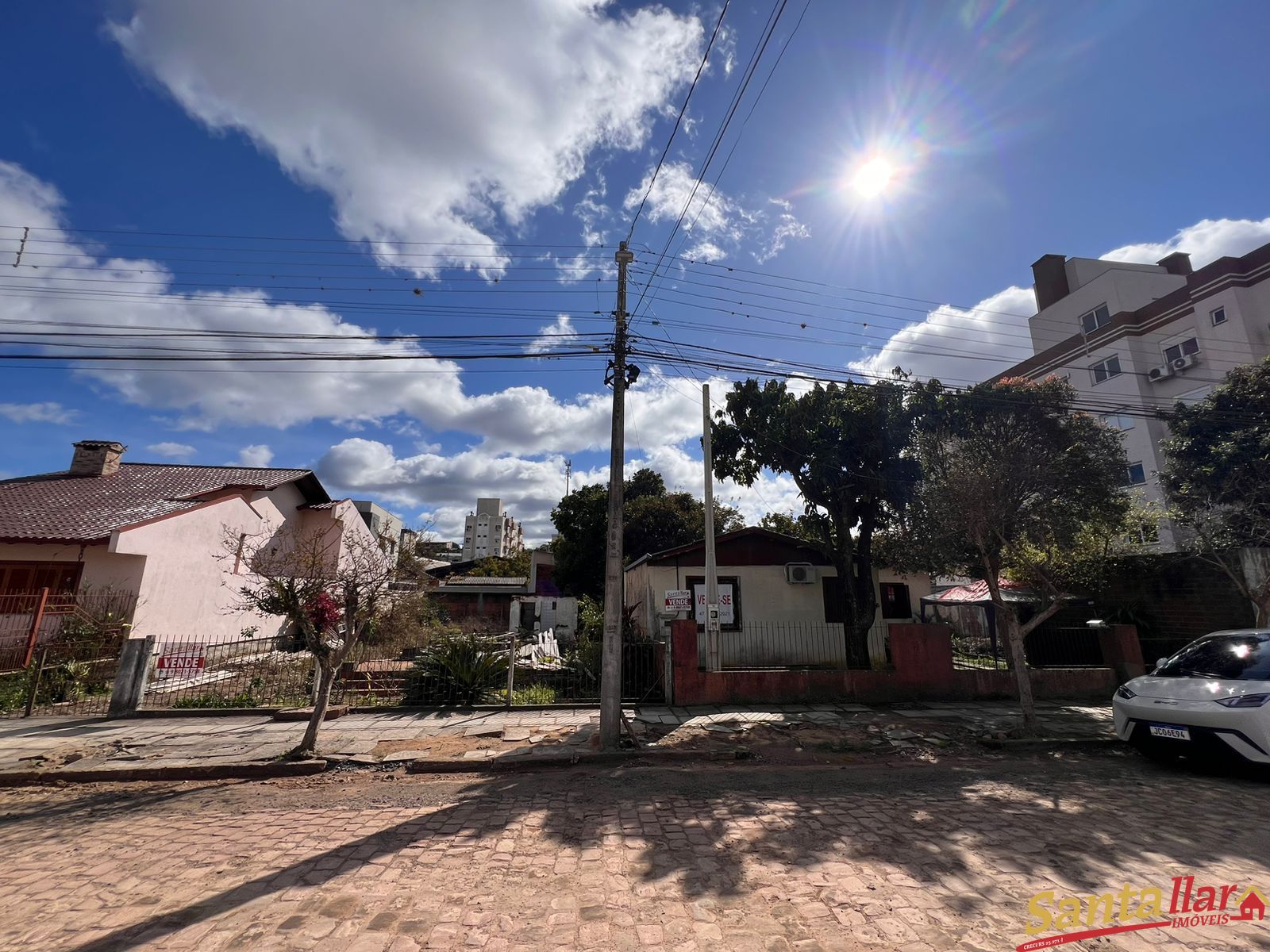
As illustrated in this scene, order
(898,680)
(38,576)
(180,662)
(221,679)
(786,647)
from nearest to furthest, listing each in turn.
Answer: (898,680) < (221,679) < (180,662) < (38,576) < (786,647)

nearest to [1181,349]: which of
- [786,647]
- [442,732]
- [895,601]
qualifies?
[895,601]

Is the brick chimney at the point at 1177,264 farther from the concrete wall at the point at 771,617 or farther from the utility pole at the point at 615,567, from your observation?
the utility pole at the point at 615,567

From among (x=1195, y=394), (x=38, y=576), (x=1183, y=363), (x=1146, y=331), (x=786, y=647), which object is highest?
(x=1146, y=331)

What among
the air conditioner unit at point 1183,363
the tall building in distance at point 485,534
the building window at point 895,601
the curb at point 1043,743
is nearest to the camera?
the curb at point 1043,743

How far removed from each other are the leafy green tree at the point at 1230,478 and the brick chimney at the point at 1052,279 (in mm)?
21050

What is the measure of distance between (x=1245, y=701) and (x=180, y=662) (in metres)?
18.3

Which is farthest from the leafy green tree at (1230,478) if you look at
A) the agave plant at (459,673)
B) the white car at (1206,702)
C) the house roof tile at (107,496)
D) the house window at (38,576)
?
the house window at (38,576)

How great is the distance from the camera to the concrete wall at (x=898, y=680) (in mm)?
11094

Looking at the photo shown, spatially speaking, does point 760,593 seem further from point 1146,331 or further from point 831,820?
point 1146,331

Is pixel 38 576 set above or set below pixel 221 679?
above

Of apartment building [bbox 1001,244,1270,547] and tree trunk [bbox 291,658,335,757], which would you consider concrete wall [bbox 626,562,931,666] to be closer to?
tree trunk [bbox 291,658,335,757]

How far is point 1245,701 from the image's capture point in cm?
627

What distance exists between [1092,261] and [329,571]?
39.8 m

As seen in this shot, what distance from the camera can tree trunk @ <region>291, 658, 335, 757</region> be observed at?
7.32m
